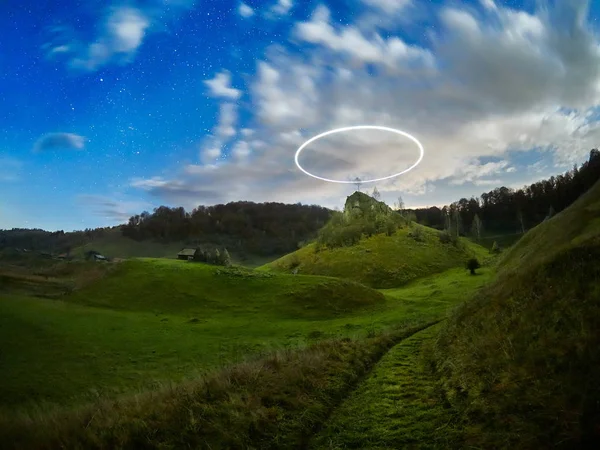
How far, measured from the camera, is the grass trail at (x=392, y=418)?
8.59 meters

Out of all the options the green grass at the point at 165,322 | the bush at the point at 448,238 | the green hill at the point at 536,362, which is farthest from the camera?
the bush at the point at 448,238

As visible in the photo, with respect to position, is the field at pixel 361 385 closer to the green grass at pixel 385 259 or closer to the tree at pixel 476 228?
the green grass at pixel 385 259

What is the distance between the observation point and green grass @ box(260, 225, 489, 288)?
3974 inches

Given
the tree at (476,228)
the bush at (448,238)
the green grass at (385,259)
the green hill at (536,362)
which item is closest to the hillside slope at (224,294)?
the green grass at (385,259)

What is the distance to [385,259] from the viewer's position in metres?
110

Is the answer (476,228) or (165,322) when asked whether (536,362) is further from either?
(476,228)

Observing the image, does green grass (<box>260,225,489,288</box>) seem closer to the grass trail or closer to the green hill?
the green hill

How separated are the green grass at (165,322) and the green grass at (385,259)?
31.6 meters

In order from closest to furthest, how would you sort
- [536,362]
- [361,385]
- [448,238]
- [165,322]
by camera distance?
[536,362], [361,385], [165,322], [448,238]

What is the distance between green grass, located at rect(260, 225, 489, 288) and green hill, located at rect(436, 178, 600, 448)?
83.3 metres

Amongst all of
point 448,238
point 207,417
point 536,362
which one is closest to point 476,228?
point 448,238

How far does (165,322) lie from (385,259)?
7768 cm

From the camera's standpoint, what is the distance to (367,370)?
15.6 m

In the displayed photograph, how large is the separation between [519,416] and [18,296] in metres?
59.1
